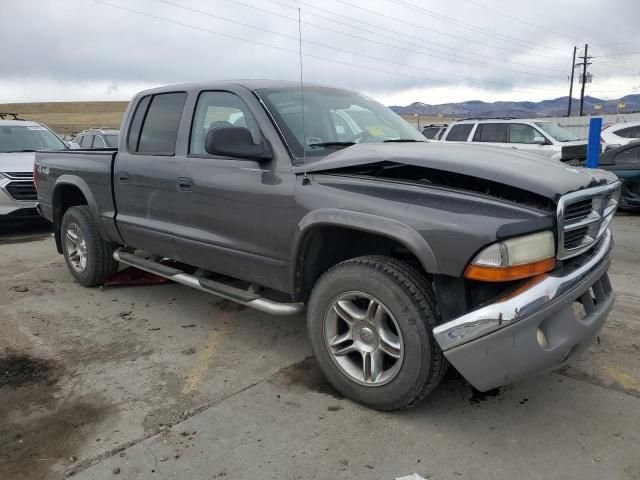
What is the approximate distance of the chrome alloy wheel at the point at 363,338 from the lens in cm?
293

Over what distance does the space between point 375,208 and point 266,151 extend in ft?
3.11

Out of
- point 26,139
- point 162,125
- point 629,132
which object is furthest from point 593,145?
point 26,139

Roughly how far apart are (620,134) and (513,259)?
1397cm

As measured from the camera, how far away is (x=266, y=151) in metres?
3.47

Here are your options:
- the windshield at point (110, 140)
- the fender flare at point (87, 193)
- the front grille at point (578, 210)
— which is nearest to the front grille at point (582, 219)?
the front grille at point (578, 210)

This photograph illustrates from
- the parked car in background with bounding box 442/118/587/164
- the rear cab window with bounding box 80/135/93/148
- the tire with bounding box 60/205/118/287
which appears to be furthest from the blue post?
A: the rear cab window with bounding box 80/135/93/148

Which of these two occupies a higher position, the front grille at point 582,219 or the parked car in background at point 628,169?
the front grille at point 582,219

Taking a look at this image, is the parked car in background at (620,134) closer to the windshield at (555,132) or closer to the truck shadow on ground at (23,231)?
the windshield at (555,132)

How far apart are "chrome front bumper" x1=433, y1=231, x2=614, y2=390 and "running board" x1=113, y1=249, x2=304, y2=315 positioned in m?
1.13

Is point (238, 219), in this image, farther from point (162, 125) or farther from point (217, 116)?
point (162, 125)

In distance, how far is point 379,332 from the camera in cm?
295

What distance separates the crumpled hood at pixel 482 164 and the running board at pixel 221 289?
872mm

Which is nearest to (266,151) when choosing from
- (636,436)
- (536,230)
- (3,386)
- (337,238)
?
(337,238)

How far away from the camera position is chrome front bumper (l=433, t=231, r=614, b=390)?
2500 mm
